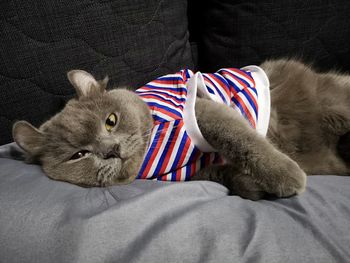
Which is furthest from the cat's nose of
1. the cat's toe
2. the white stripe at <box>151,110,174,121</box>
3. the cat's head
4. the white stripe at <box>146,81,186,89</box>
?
the cat's toe

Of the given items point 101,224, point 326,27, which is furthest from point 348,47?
point 101,224

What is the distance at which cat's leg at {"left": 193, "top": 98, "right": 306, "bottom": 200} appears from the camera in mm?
806

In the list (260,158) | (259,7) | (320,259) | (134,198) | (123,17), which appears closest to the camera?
(320,259)

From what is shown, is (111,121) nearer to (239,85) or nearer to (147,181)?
(147,181)

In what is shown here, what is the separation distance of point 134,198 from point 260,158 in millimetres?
373

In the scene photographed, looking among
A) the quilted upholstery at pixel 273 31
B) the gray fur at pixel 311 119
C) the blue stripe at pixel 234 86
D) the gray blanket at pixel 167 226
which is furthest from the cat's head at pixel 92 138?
the quilted upholstery at pixel 273 31

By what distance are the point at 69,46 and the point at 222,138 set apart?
26.8 inches

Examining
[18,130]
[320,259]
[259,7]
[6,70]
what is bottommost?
[320,259]

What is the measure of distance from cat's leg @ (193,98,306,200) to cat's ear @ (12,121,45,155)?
0.54 meters

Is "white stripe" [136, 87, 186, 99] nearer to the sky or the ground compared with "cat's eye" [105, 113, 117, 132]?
nearer to the sky

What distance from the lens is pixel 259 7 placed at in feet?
4.30

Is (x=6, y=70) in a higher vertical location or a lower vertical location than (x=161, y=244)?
higher

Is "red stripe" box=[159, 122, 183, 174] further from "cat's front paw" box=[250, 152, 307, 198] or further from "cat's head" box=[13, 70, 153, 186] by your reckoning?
"cat's front paw" box=[250, 152, 307, 198]

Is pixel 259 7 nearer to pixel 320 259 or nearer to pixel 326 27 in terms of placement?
pixel 326 27
